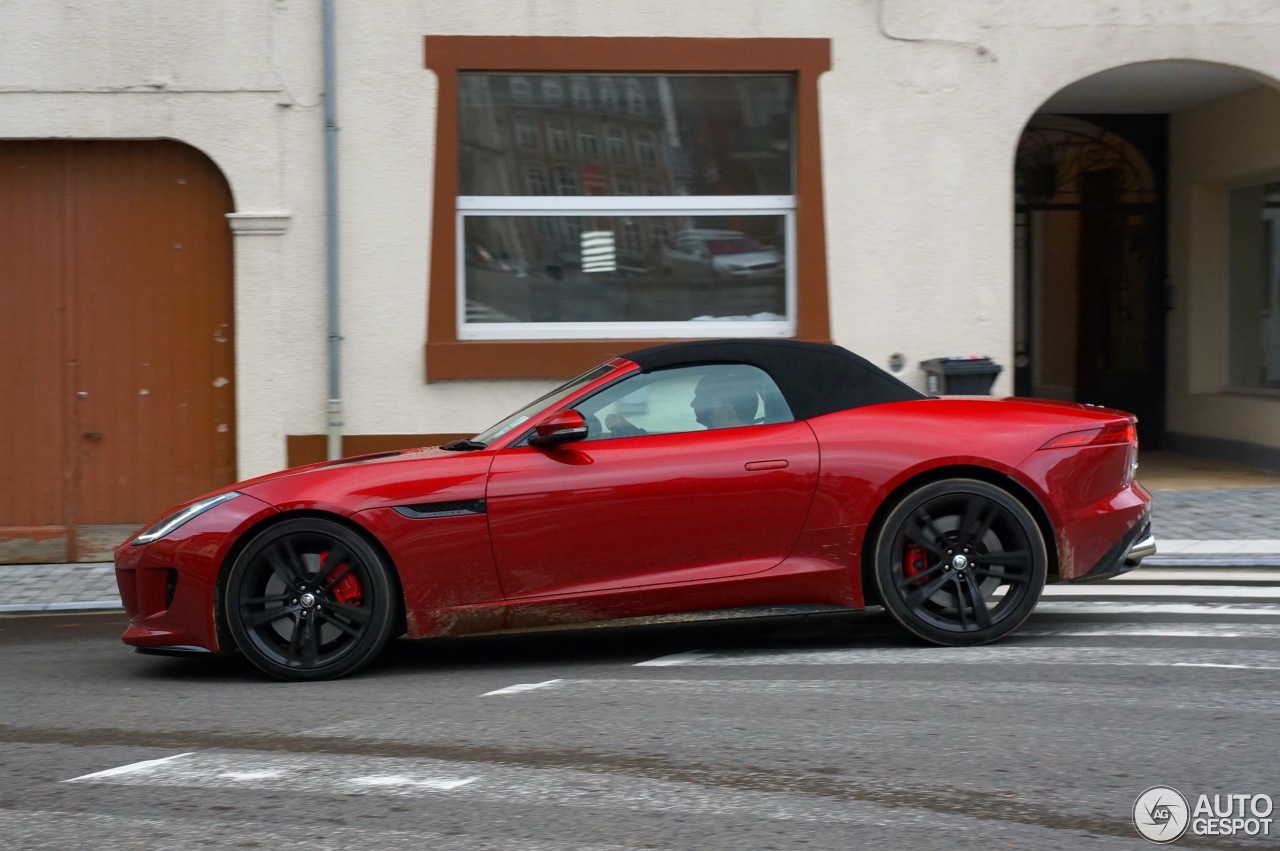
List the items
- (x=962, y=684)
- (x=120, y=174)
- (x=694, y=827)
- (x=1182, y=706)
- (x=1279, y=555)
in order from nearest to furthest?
(x=694, y=827)
(x=1182, y=706)
(x=962, y=684)
(x=1279, y=555)
(x=120, y=174)

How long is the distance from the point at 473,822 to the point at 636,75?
8.17m

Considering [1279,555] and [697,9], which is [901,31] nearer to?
[697,9]

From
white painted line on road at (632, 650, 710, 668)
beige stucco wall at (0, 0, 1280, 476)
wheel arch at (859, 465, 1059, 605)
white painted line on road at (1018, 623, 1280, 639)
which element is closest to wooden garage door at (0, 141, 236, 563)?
beige stucco wall at (0, 0, 1280, 476)

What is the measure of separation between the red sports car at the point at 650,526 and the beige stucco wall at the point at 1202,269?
8235mm

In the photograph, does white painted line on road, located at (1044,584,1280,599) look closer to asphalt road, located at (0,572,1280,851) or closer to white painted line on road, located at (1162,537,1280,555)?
asphalt road, located at (0,572,1280,851)

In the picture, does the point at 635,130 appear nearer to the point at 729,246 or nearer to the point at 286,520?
the point at 729,246

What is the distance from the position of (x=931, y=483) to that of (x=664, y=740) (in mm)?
1995

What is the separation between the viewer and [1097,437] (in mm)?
6559

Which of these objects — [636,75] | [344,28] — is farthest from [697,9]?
[344,28]

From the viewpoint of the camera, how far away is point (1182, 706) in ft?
17.3

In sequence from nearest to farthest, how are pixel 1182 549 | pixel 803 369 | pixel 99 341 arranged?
pixel 803 369
pixel 1182 549
pixel 99 341

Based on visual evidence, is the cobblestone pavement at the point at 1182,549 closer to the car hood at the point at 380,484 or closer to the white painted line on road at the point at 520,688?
the car hood at the point at 380,484

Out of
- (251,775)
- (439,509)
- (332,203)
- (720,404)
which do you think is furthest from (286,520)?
→ (332,203)

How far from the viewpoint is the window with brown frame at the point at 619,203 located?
11.2 m
